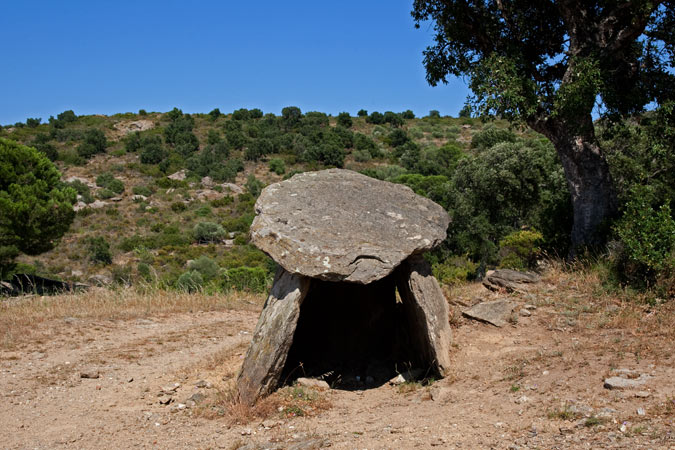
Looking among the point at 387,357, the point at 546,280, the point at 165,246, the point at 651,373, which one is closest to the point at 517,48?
the point at 546,280

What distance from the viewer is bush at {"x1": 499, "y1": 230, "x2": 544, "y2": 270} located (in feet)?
37.9

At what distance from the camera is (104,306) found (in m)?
10.5

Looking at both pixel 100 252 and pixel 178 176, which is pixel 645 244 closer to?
pixel 100 252

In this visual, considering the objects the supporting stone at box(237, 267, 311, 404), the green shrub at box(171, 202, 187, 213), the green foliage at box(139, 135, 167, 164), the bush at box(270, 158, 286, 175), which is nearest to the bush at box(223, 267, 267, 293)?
the supporting stone at box(237, 267, 311, 404)

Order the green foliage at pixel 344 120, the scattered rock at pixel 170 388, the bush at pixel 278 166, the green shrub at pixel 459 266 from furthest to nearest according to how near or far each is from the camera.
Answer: the green foliage at pixel 344 120, the bush at pixel 278 166, the green shrub at pixel 459 266, the scattered rock at pixel 170 388

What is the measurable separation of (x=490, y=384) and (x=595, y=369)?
40.5 inches

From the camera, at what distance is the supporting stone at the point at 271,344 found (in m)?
5.78

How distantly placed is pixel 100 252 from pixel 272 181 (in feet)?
48.9

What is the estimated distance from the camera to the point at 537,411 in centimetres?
470

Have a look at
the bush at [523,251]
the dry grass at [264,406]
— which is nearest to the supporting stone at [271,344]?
the dry grass at [264,406]

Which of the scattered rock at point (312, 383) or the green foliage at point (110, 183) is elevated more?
the green foliage at point (110, 183)

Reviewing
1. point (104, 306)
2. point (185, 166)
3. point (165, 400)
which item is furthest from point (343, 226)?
point (185, 166)

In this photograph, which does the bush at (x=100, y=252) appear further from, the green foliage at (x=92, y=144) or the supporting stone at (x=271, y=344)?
the supporting stone at (x=271, y=344)

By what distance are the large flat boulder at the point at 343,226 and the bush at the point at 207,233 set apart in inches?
939
